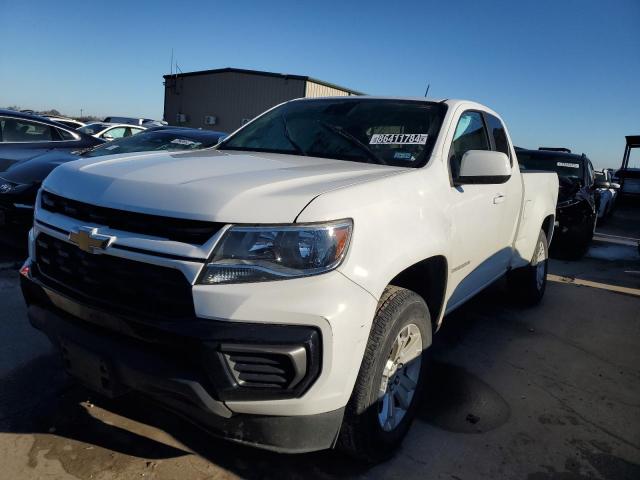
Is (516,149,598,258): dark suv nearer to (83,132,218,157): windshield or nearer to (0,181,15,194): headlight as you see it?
(83,132,218,157): windshield

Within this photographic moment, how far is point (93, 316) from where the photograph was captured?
1978mm

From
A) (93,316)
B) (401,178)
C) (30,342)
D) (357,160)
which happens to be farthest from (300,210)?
(30,342)

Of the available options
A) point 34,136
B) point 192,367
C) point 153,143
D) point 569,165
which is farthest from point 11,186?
point 569,165

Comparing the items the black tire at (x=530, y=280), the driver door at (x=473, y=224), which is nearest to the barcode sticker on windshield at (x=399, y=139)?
the driver door at (x=473, y=224)

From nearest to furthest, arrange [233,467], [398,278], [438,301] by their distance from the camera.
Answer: [233,467] → [398,278] → [438,301]

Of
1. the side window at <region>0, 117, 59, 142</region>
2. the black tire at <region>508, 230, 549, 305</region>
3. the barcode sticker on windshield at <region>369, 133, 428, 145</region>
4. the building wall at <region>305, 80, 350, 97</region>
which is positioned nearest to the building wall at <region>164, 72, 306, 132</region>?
the building wall at <region>305, 80, 350, 97</region>

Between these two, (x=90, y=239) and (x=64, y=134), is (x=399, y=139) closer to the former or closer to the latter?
(x=90, y=239)

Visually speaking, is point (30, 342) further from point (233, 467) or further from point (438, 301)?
point (438, 301)

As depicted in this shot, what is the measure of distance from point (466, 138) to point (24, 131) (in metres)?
6.11

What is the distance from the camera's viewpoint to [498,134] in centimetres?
410

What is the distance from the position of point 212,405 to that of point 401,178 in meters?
1.32

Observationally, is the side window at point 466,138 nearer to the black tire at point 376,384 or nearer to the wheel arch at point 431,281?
the wheel arch at point 431,281

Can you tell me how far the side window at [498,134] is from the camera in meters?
3.94

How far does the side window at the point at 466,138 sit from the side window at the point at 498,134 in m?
0.19
